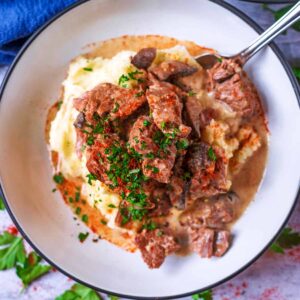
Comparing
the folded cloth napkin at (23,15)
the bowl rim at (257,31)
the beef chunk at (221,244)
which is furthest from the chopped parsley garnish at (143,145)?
the folded cloth napkin at (23,15)

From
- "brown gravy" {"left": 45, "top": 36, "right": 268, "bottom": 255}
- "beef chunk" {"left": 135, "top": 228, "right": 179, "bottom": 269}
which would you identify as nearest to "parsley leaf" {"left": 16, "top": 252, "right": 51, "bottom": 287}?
"brown gravy" {"left": 45, "top": 36, "right": 268, "bottom": 255}

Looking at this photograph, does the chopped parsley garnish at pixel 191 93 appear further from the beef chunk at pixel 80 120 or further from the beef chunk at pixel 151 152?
the beef chunk at pixel 80 120

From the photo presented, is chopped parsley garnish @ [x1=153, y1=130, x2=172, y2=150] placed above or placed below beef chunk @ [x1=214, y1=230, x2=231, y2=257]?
above

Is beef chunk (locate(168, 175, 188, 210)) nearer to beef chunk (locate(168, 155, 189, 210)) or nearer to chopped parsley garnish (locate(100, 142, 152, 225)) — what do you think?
beef chunk (locate(168, 155, 189, 210))

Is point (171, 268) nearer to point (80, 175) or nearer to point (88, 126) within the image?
point (80, 175)

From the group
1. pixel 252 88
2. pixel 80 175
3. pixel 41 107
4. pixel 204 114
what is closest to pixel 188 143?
pixel 204 114

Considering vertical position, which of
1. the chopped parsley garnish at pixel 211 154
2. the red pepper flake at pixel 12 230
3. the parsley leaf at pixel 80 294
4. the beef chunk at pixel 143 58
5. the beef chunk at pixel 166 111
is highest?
the beef chunk at pixel 143 58
